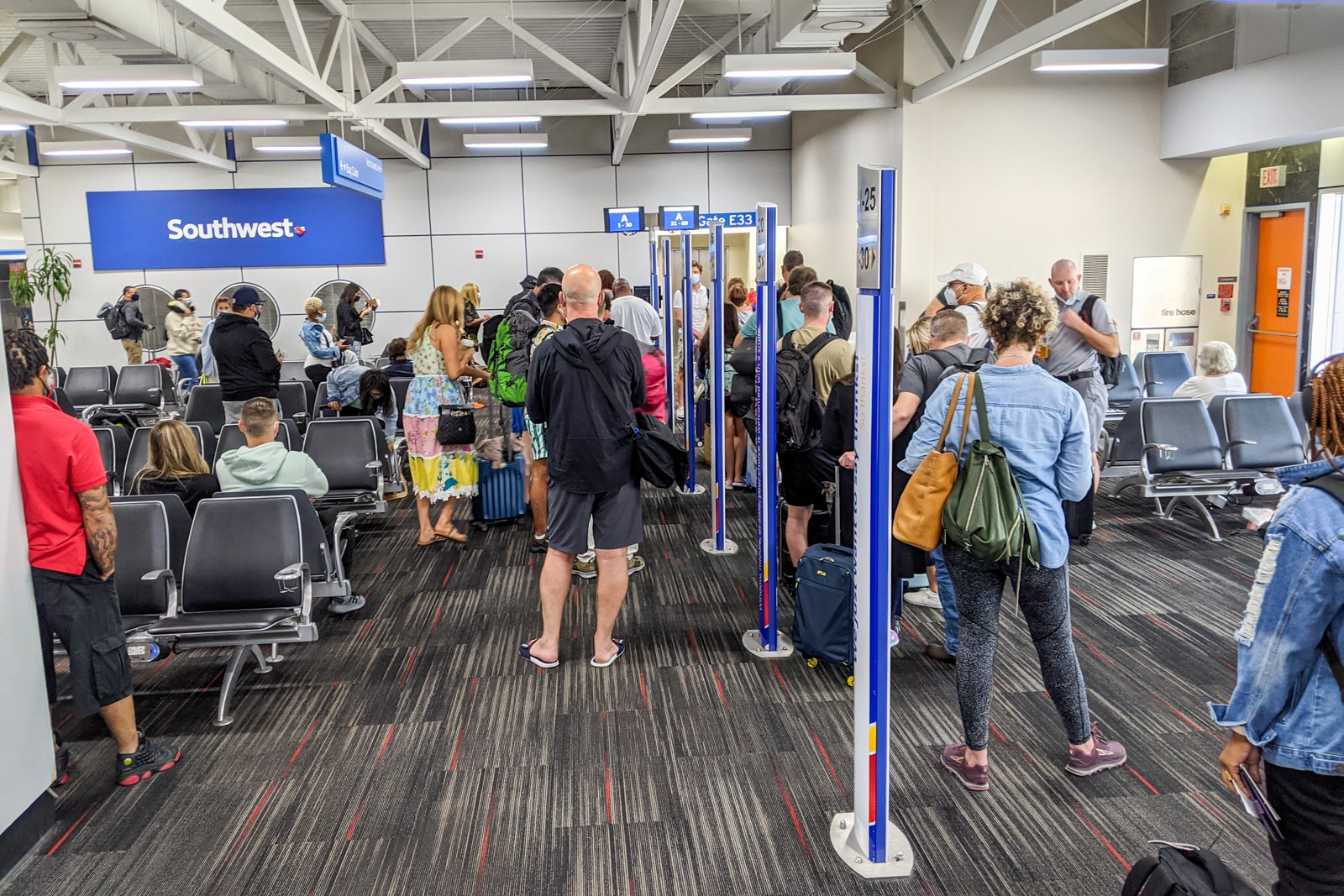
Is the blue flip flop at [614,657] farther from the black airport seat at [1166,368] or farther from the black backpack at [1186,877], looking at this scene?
the black airport seat at [1166,368]

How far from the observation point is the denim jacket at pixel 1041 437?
2.81m

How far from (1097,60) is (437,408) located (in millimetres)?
6115

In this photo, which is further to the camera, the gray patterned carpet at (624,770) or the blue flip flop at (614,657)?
the blue flip flop at (614,657)

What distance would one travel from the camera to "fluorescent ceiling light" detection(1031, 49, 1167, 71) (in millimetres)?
7840

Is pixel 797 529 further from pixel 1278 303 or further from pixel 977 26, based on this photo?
pixel 1278 303

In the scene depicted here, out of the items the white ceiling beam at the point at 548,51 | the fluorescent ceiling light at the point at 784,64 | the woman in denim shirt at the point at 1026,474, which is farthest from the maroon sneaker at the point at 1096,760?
the white ceiling beam at the point at 548,51

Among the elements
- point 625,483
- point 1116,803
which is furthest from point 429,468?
point 1116,803

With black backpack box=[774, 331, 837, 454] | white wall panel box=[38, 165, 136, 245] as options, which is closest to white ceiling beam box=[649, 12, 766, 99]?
black backpack box=[774, 331, 837, 454]

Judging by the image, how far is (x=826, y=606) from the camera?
400 centimetres

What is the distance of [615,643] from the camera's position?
4.37 metres

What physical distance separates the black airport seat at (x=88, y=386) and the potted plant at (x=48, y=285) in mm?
3705

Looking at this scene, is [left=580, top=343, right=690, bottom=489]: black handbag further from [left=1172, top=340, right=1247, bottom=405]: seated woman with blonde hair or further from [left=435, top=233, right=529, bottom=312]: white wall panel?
[left=435, top=233, right=529, bottom=312]: white wall panel

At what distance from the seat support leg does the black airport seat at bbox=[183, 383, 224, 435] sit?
4.28 metres

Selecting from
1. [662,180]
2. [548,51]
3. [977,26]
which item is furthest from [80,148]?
[977,26]
